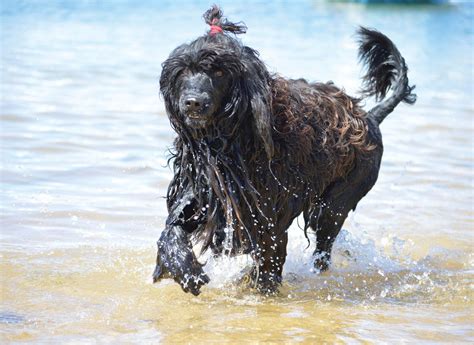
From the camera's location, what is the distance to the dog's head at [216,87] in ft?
14.8

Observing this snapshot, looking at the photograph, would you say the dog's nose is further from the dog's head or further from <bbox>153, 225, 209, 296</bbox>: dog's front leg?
<bbox>153, 225, 209, 296</bbox>: dog's front leg

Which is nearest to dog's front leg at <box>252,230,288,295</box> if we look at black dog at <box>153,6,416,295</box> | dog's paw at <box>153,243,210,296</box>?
black dog at <box>153,6,416,295</box>

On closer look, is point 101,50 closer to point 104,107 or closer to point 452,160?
point 104,107

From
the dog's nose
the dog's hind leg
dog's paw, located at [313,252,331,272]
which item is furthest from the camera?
dog's paw, located at [313,252,331,272]

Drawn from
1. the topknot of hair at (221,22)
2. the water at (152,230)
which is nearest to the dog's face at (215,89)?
the topknot of hair at (221,22)

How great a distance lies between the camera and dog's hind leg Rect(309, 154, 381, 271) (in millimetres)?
5699

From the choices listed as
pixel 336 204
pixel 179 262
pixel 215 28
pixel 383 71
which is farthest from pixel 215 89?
pixel 383 71

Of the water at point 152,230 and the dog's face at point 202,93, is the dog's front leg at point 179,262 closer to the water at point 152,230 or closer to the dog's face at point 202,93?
the water at point 152,230

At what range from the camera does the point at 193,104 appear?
4.43 meters

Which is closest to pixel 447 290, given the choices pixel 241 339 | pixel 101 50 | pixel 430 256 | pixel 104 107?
pixel 430 256

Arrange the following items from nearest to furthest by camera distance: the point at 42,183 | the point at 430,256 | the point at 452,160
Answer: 1. the point at 430,256
2. the point at 42,183
3. the point at 452,160

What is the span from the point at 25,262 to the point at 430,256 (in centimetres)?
285

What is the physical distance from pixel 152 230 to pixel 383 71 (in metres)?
2.00

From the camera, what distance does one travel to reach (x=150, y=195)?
7.43m
